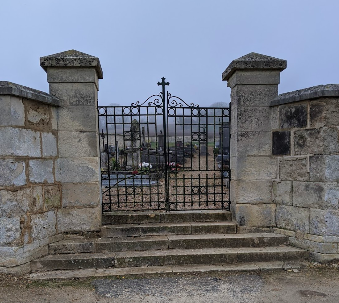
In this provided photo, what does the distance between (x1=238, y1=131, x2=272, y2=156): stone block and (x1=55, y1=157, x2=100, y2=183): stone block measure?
7.30 ft

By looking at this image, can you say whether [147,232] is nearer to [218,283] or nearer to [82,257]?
[82,257]

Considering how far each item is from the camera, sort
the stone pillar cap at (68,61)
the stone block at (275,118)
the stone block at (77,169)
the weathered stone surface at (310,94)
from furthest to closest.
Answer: the stone block at (275,118) < the stone block at (77,169) < the stone pillar cap at (68,61) < the weathered stone surface at (310,94)

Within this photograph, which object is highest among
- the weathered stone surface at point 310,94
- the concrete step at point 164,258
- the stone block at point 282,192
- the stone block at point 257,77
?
the stone block at point 257,77

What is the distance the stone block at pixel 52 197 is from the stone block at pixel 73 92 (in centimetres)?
125

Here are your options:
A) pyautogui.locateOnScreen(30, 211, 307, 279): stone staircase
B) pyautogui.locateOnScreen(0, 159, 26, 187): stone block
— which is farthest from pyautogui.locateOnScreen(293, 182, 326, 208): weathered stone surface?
pyautogui.locateOnScreen(0, 159, 26, 187): stone block

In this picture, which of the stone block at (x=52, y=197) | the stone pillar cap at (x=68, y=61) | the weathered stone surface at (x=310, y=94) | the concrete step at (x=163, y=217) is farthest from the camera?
the concrete step at (x=163, y=217)

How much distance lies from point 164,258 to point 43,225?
173 centimetres

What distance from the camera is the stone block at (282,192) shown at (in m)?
3.82

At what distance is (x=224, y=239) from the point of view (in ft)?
12.4

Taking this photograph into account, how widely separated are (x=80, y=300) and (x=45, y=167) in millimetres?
1795

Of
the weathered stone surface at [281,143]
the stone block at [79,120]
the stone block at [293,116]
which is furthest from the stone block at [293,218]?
the stone block at [79,120]

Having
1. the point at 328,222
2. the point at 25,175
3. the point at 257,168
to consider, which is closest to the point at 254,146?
the point at 257,168

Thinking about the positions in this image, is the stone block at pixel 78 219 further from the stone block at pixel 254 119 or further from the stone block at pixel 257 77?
the stone block at pixel 257 77

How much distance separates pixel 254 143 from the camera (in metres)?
4.02
